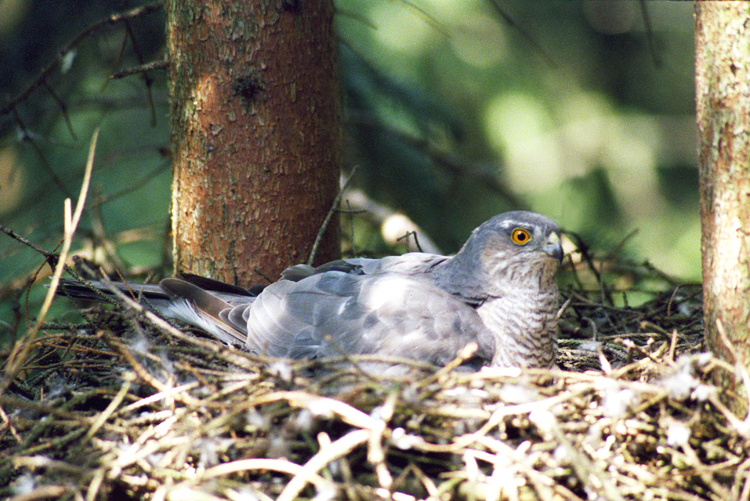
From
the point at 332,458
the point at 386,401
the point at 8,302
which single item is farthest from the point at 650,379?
the point at 8,302

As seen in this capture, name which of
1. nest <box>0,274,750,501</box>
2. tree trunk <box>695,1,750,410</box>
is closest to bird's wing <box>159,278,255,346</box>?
nest <box>0,274,750,501</box>

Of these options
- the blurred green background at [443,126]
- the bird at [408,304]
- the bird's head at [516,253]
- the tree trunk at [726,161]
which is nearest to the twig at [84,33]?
the blurred green background at [443,126]

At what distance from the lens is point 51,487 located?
1479 millimetres

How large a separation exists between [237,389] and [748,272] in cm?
154

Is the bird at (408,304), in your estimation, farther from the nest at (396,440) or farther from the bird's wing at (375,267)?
the nest at (396,440)

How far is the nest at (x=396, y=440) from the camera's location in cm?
156

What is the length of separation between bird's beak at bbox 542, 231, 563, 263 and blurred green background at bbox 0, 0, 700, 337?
144 cm

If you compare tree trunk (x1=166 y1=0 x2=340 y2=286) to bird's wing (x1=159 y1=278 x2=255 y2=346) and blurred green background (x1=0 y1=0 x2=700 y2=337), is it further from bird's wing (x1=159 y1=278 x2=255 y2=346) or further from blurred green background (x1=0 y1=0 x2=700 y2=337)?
blurred green background (x1=0 y1=0 x2=700 y2=337)

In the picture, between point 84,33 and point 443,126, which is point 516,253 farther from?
point 84,33

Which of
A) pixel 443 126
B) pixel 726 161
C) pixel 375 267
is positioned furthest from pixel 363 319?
pixel 443 126

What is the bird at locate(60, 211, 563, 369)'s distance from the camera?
2275mm

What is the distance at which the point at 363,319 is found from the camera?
7.63ft

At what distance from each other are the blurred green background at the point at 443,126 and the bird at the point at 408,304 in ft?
3.28

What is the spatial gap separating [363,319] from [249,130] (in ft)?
3.43
